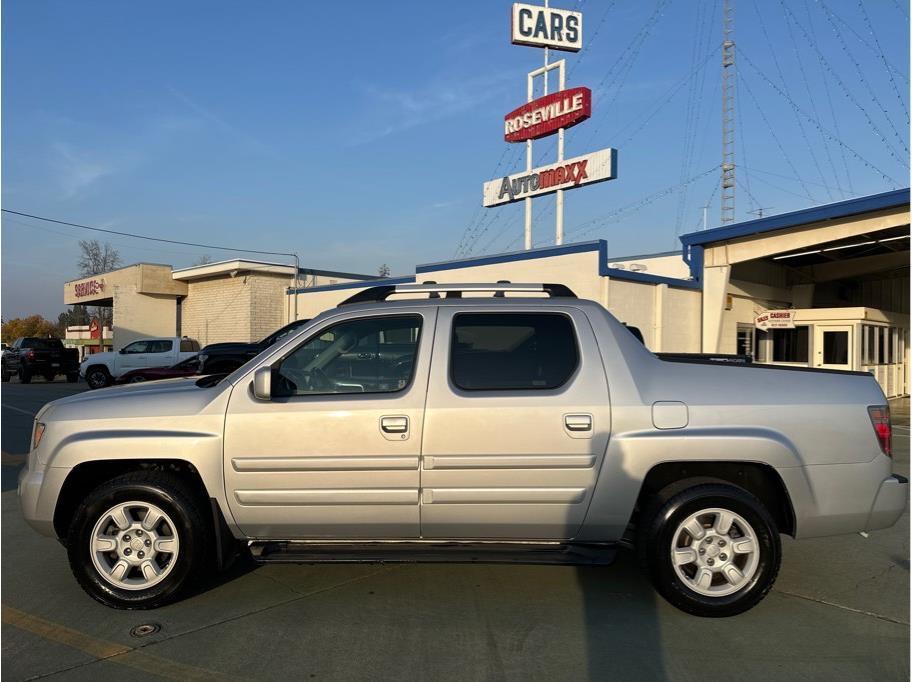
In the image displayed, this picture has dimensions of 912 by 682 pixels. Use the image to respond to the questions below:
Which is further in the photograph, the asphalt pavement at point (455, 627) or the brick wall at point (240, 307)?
the brick wall at point (240, 307)

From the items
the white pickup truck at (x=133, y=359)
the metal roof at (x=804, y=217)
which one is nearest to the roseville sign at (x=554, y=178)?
the metal roof at (x=804, y=217)

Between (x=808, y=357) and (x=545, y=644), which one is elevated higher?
(x=808, y=357)

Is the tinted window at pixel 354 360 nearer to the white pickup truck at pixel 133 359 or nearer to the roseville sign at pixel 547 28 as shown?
the white pickup truck at pixel 133 359

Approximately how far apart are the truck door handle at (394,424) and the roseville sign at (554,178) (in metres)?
18.6

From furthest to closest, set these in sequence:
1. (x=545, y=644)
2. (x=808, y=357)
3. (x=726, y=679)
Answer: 1. (x=808, y=357)
2. (x=545, y=644)
3. (x=726, y=679)

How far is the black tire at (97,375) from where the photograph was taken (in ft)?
70.8

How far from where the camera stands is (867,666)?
11.0 feet

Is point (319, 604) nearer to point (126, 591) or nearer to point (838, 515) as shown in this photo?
point (126, 591)

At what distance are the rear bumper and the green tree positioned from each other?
11104cm

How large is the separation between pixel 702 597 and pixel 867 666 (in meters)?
0.85

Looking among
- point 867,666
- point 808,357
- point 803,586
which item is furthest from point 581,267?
point 867,666

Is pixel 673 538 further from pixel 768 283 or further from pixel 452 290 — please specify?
pixel 768 283

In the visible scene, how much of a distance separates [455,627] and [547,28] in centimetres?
2542

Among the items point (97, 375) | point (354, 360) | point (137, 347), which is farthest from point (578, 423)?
point (97, 375)
